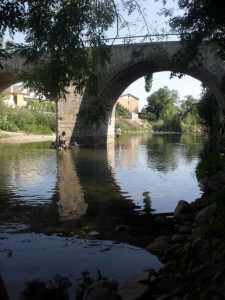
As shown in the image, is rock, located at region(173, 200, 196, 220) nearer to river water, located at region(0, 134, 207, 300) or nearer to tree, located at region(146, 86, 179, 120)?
river water, located at region(0, 134, 207, 300)

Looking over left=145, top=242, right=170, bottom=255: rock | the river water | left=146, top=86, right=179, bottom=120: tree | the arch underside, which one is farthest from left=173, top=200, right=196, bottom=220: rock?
left=146, top=86, right=179, bottom=120: tree

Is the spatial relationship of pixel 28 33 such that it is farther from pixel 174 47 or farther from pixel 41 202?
pixel 174 47

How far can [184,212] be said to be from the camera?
866 centimetres

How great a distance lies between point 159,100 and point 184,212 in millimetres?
84261

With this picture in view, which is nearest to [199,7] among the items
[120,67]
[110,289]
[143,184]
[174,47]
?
[143,184]

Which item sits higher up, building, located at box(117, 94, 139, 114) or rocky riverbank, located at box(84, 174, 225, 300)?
building, located at box(117, 94, 139, 114)

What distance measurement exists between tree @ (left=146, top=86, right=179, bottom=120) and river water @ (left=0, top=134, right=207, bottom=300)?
246 feet

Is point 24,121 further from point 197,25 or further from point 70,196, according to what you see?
point 197,25

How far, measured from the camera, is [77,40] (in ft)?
24.1

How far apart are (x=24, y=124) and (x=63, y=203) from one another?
1367 inches

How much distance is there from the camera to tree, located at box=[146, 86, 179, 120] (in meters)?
91.1

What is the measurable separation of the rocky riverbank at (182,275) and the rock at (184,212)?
5.16 feet

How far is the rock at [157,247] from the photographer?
259 inches

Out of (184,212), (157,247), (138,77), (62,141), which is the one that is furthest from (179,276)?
(138,77)
